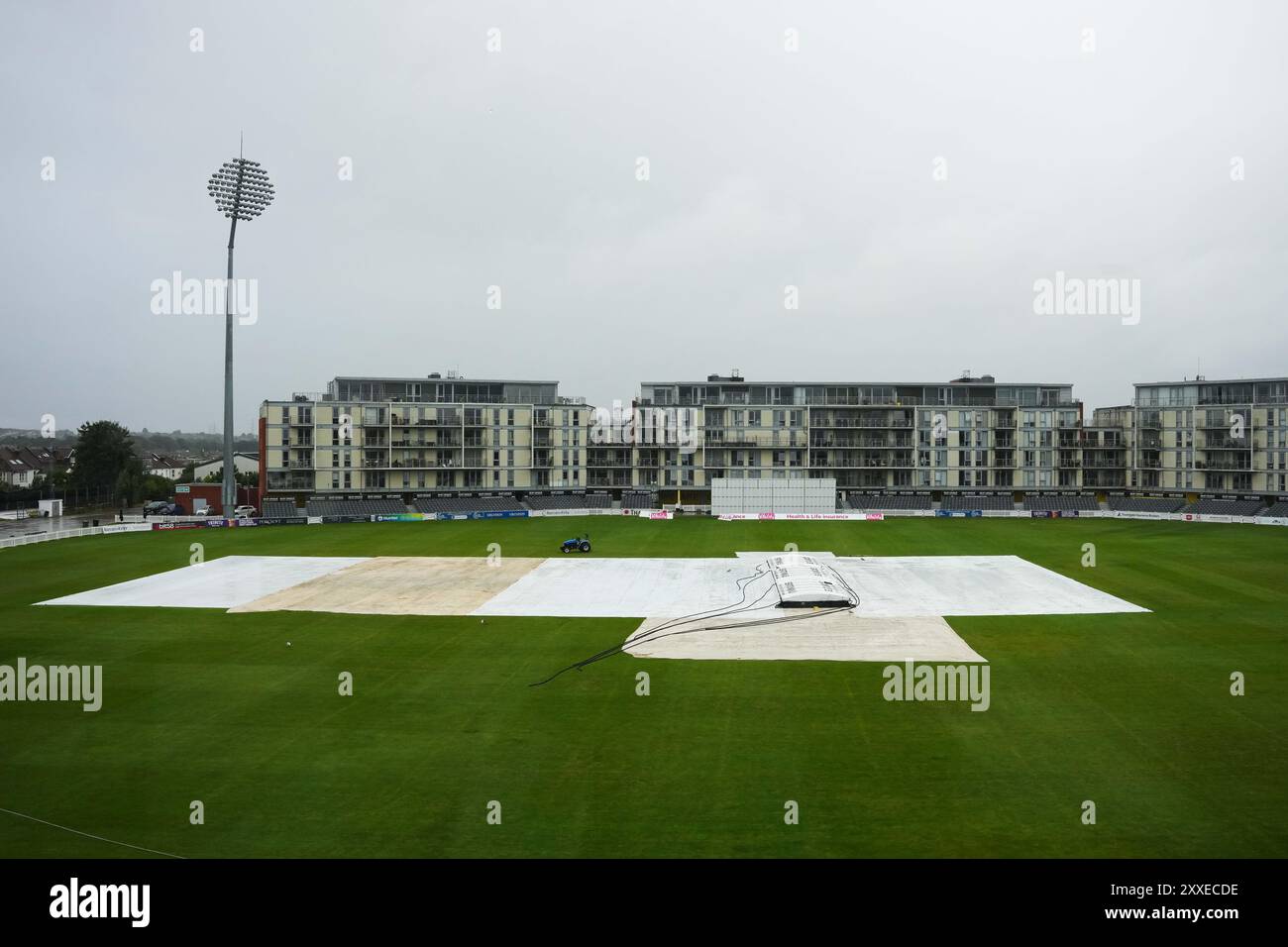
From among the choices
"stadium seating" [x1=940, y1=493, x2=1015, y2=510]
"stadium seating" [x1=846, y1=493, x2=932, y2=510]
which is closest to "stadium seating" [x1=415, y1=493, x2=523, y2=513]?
"stadium seating" [x1=846, y1=493, x2=932, y2=510]

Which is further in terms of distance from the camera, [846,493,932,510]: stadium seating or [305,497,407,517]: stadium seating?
[846,493,932,510]: stadium seating

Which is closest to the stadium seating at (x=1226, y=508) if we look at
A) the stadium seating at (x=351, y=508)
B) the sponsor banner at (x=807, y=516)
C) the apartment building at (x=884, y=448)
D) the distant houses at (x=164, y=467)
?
the apartment building at (x=884, y=448)

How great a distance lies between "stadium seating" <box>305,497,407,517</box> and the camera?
96.1 meters

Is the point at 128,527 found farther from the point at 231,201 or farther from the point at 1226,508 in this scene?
the point at 1226,508

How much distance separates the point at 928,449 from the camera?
357 feet

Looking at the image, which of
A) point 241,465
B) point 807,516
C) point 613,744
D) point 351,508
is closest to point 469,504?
point 351,508

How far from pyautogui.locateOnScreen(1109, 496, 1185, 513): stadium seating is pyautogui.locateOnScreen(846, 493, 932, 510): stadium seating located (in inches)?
931

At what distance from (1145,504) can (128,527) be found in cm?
11592

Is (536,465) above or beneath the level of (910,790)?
above

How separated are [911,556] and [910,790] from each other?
45810 mm

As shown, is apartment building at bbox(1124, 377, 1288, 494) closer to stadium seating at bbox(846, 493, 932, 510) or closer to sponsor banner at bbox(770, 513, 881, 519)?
stadium seating at bbox(846, 493, 932, 510)
